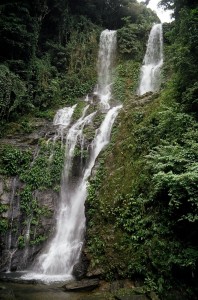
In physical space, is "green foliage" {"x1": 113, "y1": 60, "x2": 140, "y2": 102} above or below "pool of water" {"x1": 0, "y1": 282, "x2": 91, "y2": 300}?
above

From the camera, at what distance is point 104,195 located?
34.0 ft

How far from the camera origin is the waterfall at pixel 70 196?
34.4 feet

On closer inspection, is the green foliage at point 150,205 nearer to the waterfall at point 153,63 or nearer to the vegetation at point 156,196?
the vegetation at point 156,196

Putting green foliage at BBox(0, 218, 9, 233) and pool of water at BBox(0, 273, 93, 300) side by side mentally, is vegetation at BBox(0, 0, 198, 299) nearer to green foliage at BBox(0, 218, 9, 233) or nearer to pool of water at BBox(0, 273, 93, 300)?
green foliage at BBox(0, 218, 9, 233)

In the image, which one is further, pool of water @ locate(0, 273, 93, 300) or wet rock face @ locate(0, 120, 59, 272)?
wet rock face @ locate(0, 120, 59, 272)

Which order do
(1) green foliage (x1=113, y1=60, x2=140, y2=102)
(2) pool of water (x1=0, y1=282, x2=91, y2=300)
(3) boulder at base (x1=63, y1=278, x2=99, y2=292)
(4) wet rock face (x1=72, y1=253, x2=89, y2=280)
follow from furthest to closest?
(1) green foliage (x1=113, y1=60, x2=140, y2=102), (4) wet rock face (x1=72, y1=253, x2=89, y2=280), (3) boulder at base (x1=63, y1=278, x2=99, y2=292), (2) pool of water (x1=0, y1=282, x2=91, y2=300)

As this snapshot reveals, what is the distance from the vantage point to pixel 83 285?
8.30 meters

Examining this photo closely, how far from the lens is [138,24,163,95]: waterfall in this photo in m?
21.7

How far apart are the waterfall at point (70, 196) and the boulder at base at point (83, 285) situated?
116 cm

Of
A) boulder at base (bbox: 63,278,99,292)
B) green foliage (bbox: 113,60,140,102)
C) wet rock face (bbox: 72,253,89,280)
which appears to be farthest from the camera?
green foliage (bbox: 113,60,140,102)

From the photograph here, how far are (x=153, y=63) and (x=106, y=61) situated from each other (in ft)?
13.7

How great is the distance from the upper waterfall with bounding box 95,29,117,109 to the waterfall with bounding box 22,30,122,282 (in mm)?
2161

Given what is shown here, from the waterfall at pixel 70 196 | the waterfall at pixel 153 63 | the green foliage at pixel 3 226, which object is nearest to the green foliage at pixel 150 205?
the waterfall at pixel 70 196

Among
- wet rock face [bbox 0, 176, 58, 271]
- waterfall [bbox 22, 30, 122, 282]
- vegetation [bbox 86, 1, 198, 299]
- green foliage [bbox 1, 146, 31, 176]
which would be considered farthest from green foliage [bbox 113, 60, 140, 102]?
wet rock face [bbox 0, 176, 58, 271]
